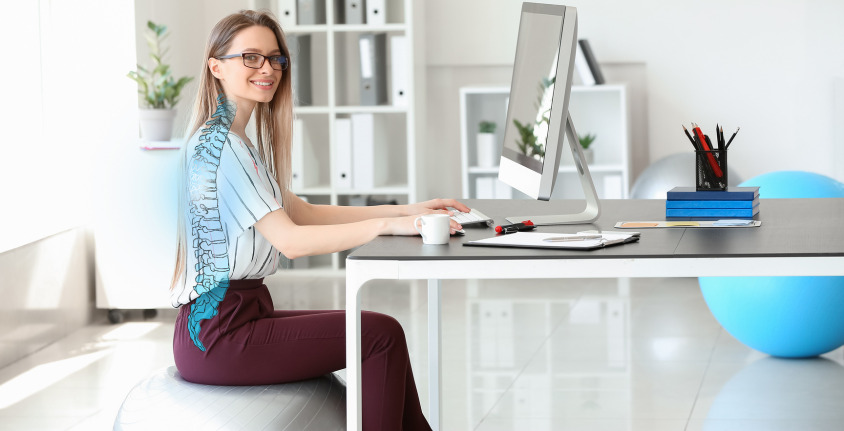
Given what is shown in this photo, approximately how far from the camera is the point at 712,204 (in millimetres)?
2203

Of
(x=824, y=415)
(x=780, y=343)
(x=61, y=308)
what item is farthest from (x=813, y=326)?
(x=61, y=308)

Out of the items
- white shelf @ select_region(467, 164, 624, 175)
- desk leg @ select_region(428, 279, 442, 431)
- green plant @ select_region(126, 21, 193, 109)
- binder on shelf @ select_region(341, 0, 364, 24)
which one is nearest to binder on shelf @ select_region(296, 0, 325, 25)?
binder on shelf @ select_region(341, 0, 364, 24)

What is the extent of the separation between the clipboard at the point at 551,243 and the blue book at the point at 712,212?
1.13ft

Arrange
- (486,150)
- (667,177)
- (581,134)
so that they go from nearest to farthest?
1. (667,177)
2. (486,150)
3. (581,134)

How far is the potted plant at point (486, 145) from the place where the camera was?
5328 mm

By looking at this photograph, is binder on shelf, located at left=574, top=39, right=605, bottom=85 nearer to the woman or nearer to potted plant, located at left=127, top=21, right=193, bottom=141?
potted plant, located at left=127, top=21, right=193, bottom=141

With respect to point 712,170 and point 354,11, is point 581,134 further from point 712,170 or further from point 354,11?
point 712,170

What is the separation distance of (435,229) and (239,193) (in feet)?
1.27

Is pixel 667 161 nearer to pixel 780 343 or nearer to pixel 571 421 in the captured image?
pixel 780 343

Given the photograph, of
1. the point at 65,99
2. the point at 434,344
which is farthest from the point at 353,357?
the point at 65,99

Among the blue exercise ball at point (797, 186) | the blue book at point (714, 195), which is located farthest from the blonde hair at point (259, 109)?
the blue exercise ball at point (797, 186)

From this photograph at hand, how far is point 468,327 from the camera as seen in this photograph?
4.06 metres

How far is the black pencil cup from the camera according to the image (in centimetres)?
225

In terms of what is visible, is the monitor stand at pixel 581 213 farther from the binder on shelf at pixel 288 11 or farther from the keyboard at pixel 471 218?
the binder on shelf at pixel 288 11
